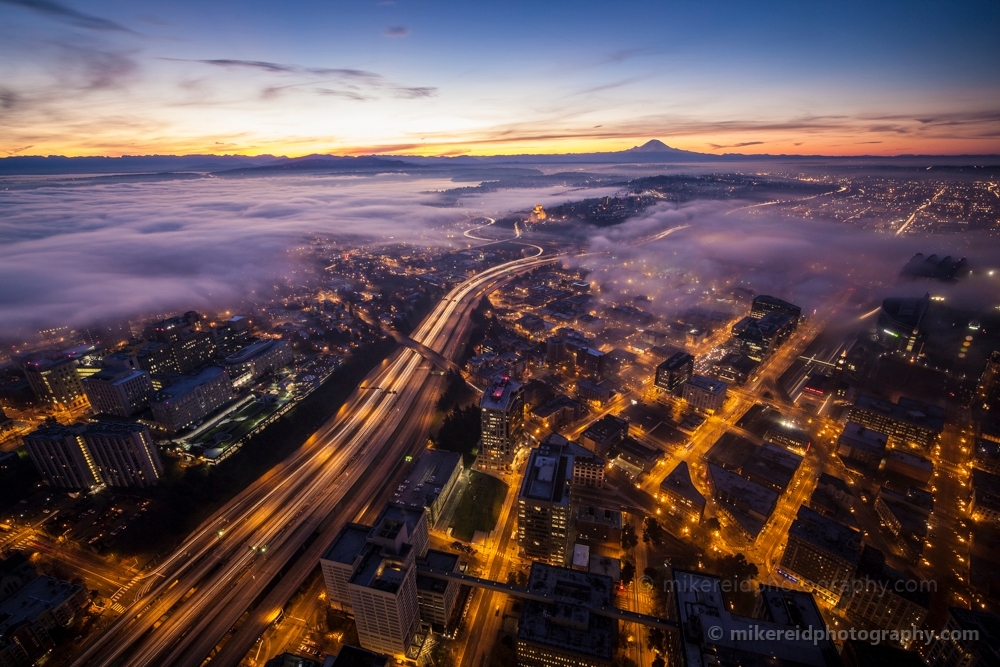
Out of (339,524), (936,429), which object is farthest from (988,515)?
(339,524)

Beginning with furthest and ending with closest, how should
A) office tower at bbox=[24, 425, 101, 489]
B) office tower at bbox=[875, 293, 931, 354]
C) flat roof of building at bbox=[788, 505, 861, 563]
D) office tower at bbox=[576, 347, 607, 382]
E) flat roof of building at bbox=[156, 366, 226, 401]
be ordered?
1. office tower at bbox=[875, 293, 931, 354]
2. office tower at bbox=[576, 347, 607, 382]
3. flat roof of building at bbox=[156, 366, 226, 401]
4. office tower at bbox=[24, 425, 101, 489]
5. flat roof of building at bbox=[788, 505, 861, 563]

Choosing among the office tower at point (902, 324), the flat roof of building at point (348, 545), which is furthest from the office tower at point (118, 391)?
the office tower at point (902, 324)

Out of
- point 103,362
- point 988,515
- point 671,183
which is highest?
point 671,183

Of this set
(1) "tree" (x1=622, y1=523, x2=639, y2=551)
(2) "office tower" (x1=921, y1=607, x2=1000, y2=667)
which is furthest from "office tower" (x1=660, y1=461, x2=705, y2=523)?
(2) "office tower" (x1=921, y1=607, x2=1000, y2=667)

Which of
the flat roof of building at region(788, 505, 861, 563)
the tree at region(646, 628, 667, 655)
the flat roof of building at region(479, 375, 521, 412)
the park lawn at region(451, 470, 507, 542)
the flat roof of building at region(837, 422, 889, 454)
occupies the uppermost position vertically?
the flat roof of building at region(479, 375, 521, 412)

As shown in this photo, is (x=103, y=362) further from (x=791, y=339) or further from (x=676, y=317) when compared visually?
(x=791, y=339)

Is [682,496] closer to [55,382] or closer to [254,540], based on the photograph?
[254,540]

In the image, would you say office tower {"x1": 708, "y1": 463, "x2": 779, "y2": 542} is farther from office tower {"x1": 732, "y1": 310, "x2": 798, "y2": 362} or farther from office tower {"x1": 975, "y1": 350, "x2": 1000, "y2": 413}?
office tower {"x1": 975, "y1": 350, "x2": 1000, "y2": 413}
